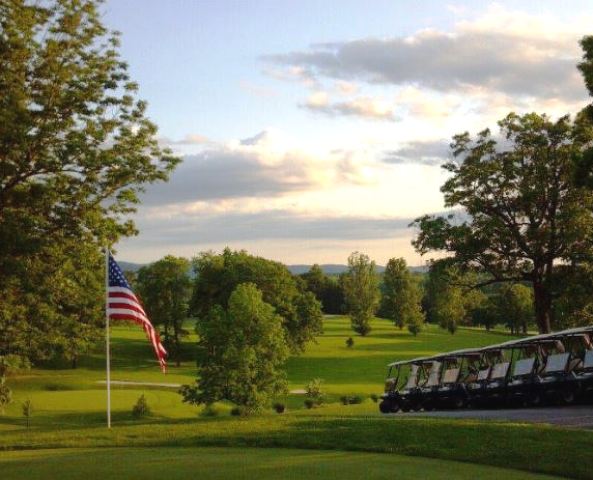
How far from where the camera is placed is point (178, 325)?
261 ft

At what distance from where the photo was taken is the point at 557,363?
26766 millimetres

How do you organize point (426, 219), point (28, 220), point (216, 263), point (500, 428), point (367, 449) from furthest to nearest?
point (216, 263), point (426, 219), point (28, 220), point (500, 428), point (367, 449)

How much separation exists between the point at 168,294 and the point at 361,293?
34.6 metres

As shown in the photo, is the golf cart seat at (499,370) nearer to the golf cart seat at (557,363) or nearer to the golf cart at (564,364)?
the golf cart at (564,364)

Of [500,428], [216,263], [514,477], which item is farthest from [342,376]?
[514,477]

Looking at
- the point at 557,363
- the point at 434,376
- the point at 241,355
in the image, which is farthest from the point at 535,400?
the point at 241,355

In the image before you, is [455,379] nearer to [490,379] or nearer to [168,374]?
[490,379]

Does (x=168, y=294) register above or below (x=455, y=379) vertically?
above

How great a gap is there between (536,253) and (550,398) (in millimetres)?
13871

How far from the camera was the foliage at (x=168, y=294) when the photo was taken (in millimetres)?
78750

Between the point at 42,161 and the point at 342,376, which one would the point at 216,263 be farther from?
the point at 42,161

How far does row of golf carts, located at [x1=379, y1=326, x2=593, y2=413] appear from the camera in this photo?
2611 cm

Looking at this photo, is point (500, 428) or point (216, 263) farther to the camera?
point (216, 263)

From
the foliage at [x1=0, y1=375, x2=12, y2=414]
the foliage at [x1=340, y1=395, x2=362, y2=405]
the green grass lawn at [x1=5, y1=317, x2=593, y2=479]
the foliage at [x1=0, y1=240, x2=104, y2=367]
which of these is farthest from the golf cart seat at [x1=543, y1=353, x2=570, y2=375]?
the foliage at [x1=0, y1=375, x2=12, y2=414]
